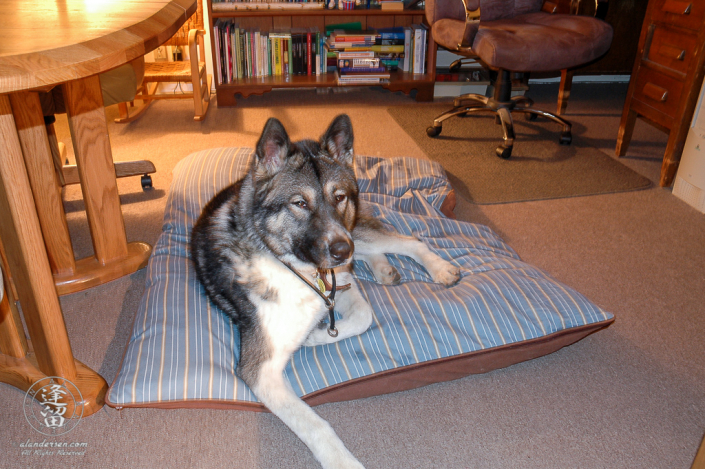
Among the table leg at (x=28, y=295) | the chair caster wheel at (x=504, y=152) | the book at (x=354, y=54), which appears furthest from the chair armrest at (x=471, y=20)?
the table leg at (x=28, y=295)

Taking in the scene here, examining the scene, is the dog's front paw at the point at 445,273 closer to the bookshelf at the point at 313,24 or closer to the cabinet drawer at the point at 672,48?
the cabinet drawer at the point at 672,48

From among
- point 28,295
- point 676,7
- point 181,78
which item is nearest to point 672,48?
point 676,7

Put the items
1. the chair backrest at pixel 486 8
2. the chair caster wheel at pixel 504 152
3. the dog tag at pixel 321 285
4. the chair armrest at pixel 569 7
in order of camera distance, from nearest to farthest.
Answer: the dog tag at pixel 321 285
the chair caster wheel at pixel 504 152
the chair armrest at pixel 569 7
the chair backrest at pixel 486 8

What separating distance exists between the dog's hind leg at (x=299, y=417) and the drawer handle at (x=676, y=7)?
10.4 ft

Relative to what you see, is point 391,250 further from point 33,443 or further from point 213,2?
point 213,2

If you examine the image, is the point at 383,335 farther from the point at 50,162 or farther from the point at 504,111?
the point at 504,111

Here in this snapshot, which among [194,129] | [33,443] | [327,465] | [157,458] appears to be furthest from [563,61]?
[33,443]

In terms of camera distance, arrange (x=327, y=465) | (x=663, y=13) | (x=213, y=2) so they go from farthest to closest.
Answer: (x=213, y=2), (x=663, y=13), (x=327, y=465)

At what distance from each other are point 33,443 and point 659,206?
328 centimetres

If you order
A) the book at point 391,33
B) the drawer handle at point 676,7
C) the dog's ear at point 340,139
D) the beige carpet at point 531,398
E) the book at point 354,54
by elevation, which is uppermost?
the drawer handle at point 676,7

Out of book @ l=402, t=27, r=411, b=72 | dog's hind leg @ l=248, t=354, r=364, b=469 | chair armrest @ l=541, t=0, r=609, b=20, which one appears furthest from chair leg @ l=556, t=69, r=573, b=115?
dog's hind leg @ l=248, t=354, r=364, b=469

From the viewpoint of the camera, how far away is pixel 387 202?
2777 mm

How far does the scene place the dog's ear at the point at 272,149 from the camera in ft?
5.12

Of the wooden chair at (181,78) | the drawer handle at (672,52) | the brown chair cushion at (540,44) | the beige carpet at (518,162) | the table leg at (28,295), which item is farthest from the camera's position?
the wooden chair at (181,78)
